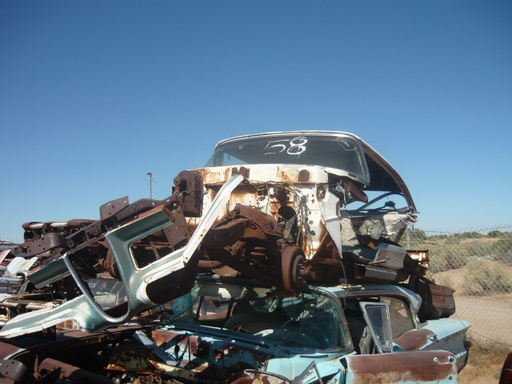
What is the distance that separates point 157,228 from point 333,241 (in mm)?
2115

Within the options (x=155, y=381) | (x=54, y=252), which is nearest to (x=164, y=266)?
(x=54, y=252)

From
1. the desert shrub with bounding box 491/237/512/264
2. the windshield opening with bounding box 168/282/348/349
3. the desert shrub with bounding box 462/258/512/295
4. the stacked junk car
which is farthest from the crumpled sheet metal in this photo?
the desert shrub with bounding box 462/258/512/295

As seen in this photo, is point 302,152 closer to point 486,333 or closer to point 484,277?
point 486,333

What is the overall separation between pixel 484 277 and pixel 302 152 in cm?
854

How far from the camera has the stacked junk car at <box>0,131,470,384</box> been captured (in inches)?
119

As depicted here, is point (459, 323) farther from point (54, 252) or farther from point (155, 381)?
point (54, 252)

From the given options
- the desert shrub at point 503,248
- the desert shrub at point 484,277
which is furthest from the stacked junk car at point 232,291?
the desert shrub at point 484,277

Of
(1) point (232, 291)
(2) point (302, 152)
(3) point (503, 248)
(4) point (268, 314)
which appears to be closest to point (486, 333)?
(3) point (503, 248)

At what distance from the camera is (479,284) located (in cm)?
1150

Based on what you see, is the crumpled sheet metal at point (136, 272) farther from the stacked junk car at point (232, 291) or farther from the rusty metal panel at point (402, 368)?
the rusty metal panel at point (402, 368)

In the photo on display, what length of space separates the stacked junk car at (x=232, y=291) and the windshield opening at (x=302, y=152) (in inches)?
0.7

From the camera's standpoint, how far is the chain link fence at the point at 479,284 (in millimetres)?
7580

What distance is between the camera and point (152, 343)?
4.03 metres

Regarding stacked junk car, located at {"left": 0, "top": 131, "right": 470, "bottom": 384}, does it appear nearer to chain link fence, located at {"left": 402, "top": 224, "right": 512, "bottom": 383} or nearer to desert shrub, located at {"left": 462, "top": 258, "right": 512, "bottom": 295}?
chain link fence, located at {"left": 402, "top": 224, "right": 512, "bottom": 383}
